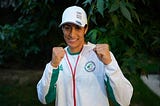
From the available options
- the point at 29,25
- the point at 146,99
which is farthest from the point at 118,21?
the point at 146,99

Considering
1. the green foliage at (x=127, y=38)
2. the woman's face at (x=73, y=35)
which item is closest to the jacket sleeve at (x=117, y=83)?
the woman's face at (x=73, y=35)

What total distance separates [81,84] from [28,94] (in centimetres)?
335

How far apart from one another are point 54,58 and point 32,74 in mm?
3606

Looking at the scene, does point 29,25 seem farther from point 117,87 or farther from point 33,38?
point 117,87

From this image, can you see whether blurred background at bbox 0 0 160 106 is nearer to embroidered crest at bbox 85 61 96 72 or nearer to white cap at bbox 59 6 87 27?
white cap at bbox 59 6 87 27

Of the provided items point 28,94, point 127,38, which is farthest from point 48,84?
point 28,94

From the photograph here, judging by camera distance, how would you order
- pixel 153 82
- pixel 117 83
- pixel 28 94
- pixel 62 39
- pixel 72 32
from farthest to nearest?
pixel 153 82, pixel 28 94, pixel 62 39, pixel 72 32, pixel 117 83

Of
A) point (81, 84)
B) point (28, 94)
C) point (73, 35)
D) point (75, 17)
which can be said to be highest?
point (75, 17)

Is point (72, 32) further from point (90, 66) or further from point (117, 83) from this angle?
point (117, 83)

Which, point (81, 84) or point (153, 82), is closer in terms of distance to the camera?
point (81, 84)

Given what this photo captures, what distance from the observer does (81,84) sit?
242 centimetres

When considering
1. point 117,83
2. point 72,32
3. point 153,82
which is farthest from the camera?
point 153,82

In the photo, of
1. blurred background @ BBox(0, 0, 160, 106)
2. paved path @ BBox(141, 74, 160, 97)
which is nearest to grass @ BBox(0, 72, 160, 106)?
blurred background @ BBox(0, 0, 160, 106)

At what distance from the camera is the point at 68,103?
8.01 feet
